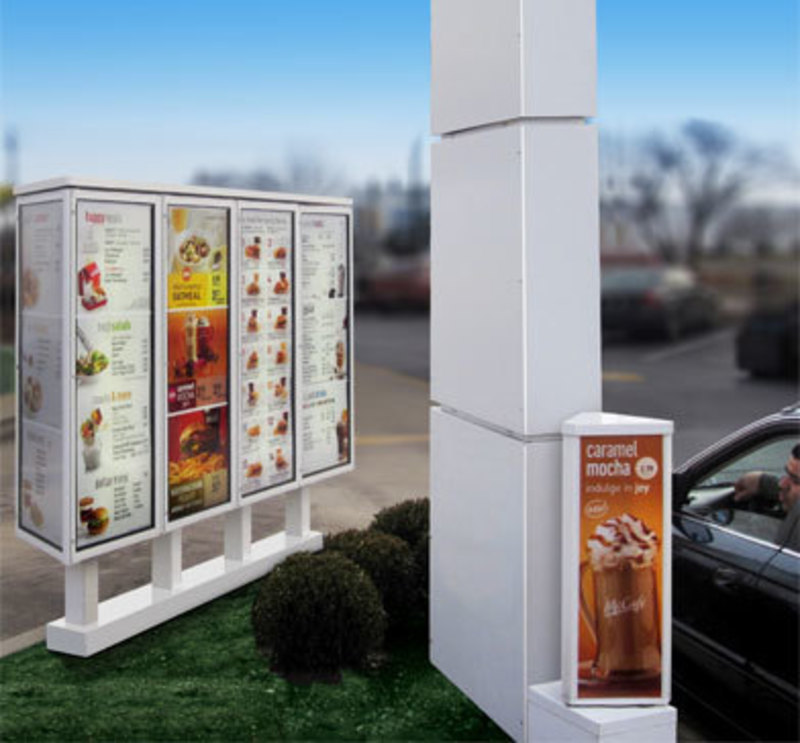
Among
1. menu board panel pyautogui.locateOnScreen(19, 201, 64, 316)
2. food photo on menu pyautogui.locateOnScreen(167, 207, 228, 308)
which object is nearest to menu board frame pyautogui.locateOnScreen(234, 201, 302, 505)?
food photo on menu pyautogui.locateOnScreen(167, 207, 228, 308)

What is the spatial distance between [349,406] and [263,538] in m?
1.04

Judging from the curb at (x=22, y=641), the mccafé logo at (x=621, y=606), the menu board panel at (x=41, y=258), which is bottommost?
the curb at (x=22, y=641)

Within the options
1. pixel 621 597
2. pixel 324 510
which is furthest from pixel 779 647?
pixel 324 510

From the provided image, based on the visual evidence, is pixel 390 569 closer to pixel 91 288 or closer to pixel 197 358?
pixel 197 358

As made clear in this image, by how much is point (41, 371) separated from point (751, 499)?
305 centimetres

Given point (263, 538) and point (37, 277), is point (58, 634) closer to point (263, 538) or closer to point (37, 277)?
point (37, 277)

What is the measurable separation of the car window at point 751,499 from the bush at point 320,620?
1.40 m

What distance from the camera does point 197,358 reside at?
5676mm

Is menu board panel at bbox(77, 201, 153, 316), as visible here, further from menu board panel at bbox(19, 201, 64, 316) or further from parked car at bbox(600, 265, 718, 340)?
parked car at bbox(600, 265, 718, 340)

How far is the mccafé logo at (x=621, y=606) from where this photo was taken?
387 cm

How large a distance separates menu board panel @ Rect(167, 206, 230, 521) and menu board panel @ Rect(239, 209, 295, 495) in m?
0.18

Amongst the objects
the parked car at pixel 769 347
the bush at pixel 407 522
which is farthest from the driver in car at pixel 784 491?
the parked car at pixel 769 347

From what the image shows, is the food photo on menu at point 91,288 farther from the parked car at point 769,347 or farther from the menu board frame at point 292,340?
the parked car at point 769,347

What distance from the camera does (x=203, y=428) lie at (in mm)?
5770
